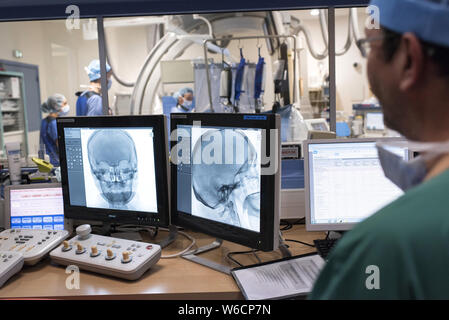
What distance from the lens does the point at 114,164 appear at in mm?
1434

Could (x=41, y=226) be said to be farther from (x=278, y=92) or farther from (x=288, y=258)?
(x=278, y=92)

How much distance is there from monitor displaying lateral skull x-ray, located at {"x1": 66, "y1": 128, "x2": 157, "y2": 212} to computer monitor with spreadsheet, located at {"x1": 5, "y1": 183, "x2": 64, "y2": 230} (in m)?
0.09

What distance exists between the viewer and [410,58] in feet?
1.80

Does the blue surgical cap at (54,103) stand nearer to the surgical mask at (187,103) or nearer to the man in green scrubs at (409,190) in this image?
the surgical mask at (187,103)

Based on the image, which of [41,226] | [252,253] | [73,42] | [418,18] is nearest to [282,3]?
[252,253]

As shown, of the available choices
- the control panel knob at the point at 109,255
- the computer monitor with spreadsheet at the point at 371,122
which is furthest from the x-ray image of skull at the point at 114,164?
the computer monitor with spreadsheet at the point at 371,122

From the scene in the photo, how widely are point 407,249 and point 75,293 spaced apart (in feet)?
3.08

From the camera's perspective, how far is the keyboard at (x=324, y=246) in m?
1.27

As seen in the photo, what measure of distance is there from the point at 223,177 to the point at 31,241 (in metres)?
0.70

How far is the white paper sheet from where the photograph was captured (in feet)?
3.45

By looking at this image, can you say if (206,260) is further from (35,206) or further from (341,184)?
(35,206)

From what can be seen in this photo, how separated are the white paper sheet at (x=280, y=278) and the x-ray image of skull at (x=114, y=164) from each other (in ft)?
1.72

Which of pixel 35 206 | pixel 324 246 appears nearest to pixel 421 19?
pixel 324 246

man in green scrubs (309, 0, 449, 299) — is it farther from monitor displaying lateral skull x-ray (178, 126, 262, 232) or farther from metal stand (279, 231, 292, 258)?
metal stand (279, 231, 292, 258)
